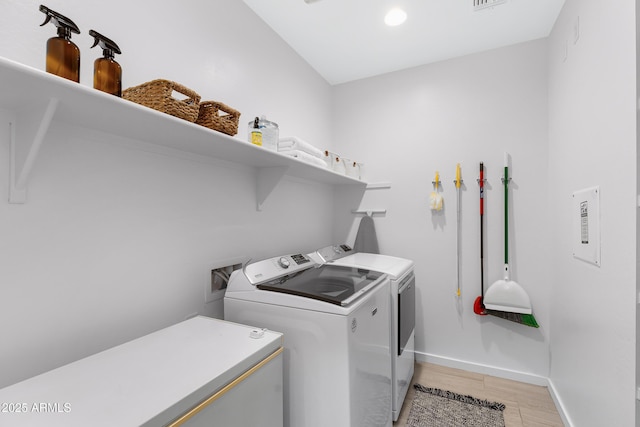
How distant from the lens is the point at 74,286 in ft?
3.41

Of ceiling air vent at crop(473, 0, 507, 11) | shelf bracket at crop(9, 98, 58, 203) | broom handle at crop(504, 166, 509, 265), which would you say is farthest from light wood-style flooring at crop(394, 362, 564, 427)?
ceiling air vent at crop(473, 0, 507, 11)

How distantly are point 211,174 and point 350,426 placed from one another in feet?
4.47

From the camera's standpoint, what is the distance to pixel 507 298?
2311 millimetres

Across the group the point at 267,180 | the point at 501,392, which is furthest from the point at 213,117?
the point at 501,392

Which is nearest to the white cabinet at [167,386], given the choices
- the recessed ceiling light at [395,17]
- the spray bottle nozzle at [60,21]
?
the spray bottle nozzle at [60,21]

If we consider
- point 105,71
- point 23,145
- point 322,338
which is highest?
point 105,71

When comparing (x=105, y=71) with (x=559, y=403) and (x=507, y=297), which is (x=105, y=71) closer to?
(x=507, y=297)

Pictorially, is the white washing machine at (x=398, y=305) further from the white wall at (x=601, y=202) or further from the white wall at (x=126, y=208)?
the white wall at (x=601, y=202)

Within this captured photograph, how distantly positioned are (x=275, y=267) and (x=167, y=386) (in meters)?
0.95

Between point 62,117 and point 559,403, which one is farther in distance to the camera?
point 559,403

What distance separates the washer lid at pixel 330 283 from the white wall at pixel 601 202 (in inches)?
40.5

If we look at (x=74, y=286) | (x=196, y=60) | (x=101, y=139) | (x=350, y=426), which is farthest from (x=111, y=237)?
(x=350, y=426)

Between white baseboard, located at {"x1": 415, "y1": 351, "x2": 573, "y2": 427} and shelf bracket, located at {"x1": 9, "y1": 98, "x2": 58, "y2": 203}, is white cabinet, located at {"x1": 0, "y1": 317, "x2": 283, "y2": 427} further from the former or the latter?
white baseboard, located at {"x1": 415, "y1": 351, "x2": 573, "y2": 427}

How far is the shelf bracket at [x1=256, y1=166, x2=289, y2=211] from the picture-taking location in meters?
1.82
